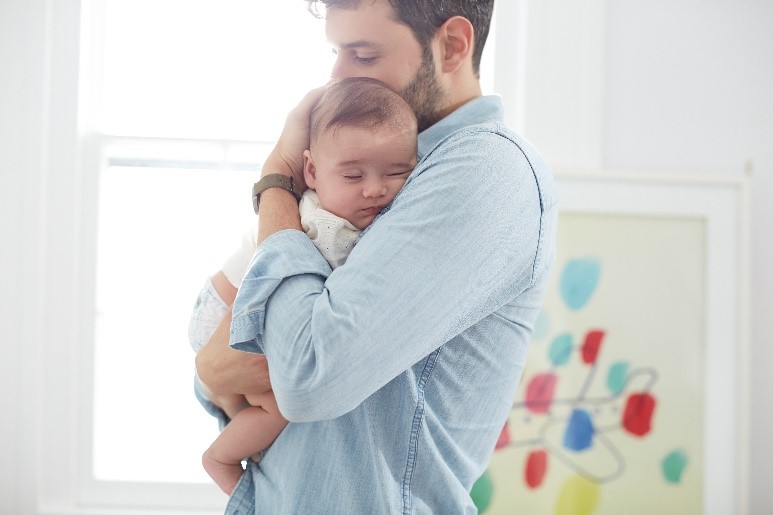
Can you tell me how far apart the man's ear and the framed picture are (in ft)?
3.81

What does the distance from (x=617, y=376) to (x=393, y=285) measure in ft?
5.07

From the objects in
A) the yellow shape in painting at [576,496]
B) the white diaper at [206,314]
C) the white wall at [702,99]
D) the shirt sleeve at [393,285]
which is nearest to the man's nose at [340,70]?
the shirt sleeve at [393,285]

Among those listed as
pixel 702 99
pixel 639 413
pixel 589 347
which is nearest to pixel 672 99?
pixel 702 99

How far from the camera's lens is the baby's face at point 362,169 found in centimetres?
105

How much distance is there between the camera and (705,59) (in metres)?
2.35

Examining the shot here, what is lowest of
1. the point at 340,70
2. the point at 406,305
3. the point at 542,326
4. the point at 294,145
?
the point at 542,326

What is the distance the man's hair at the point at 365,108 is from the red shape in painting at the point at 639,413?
1.43 meters

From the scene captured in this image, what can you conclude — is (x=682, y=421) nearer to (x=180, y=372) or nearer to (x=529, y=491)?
(x=529, y=491)

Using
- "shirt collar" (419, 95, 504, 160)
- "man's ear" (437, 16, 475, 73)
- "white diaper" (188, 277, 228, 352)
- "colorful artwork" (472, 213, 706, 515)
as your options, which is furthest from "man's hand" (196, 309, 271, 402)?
"colorful artwork" (472, 213, 706, 515)

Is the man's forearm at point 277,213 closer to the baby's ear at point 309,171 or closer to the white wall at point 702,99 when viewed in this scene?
the baby's ear at point 309,171

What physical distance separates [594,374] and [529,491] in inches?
14.4

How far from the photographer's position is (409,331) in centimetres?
86

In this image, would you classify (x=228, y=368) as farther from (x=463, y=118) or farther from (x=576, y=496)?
(x=576, y=496)

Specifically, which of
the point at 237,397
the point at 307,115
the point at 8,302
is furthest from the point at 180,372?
the point at 307,115
